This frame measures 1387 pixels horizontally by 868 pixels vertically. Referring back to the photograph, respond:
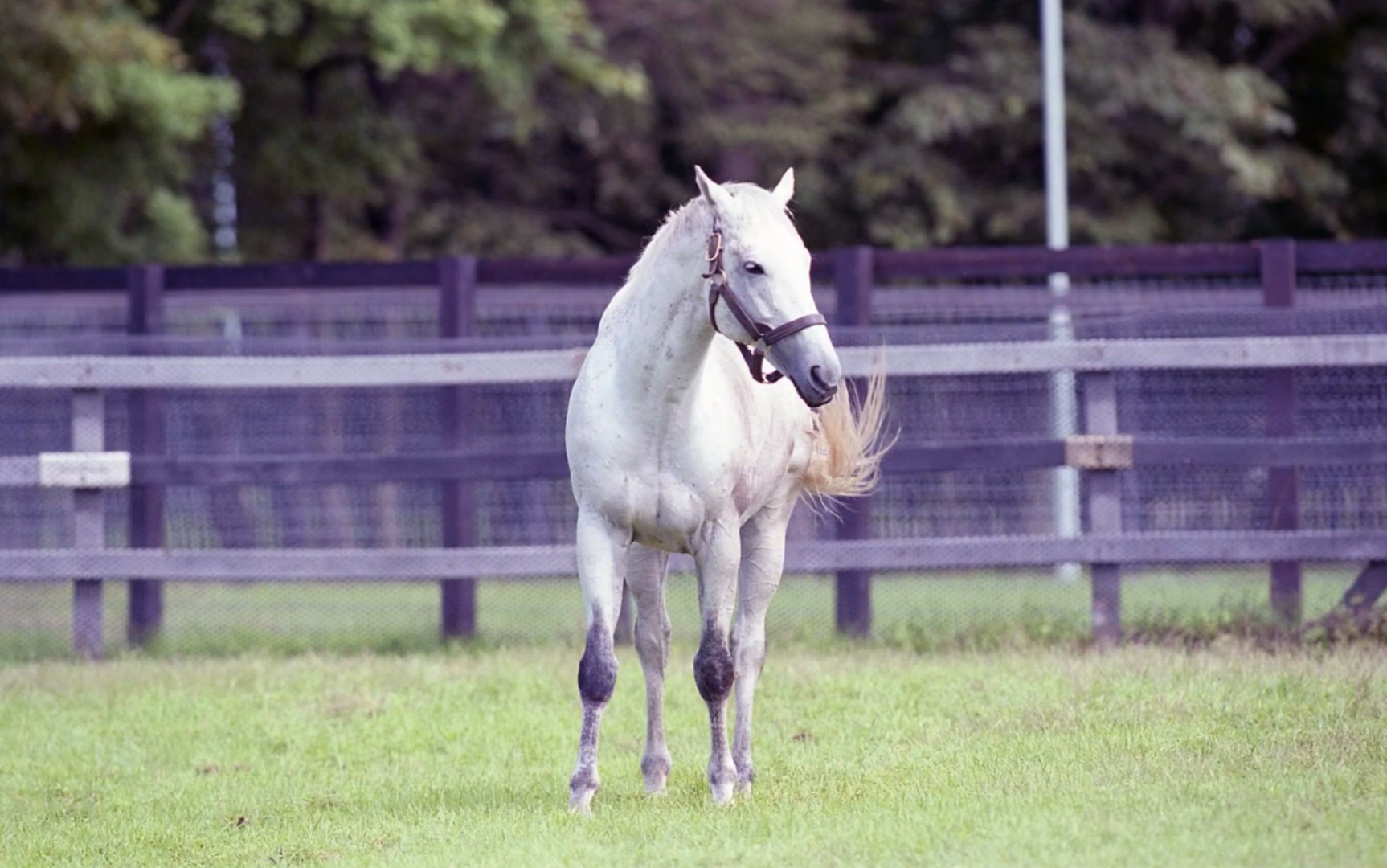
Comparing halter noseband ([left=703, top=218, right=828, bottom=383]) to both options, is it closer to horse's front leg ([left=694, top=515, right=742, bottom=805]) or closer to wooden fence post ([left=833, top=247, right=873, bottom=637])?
horse's front leg ([left=694, top=515, right=742, bottom=805])

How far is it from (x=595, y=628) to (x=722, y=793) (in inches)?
27.5

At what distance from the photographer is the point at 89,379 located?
922 cm

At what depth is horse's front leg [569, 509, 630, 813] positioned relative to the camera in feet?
19.5

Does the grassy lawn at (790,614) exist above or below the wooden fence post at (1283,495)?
below

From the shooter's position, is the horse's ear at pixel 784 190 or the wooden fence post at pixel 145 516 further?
the wooden fence post at pixel 145 516

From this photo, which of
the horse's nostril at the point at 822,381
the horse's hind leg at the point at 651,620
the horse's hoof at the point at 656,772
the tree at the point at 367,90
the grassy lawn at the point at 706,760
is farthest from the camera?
the tree at the point at 367,90

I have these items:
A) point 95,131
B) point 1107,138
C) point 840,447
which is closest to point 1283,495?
point 840,447

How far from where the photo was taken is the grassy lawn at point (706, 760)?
523 centimetres

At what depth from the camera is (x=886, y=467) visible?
916 cm

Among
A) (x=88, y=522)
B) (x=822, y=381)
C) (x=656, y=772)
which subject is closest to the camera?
(x=822, y=381)

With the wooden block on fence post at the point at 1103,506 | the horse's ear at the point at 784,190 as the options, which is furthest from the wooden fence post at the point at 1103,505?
the horse's ear at the point at 784,190

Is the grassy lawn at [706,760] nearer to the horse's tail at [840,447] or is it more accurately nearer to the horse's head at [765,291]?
the horse's tail at [840,447]

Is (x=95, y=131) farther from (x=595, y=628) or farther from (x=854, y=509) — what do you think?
(x=595, y=628)

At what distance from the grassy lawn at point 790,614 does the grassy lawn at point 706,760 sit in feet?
1.19
